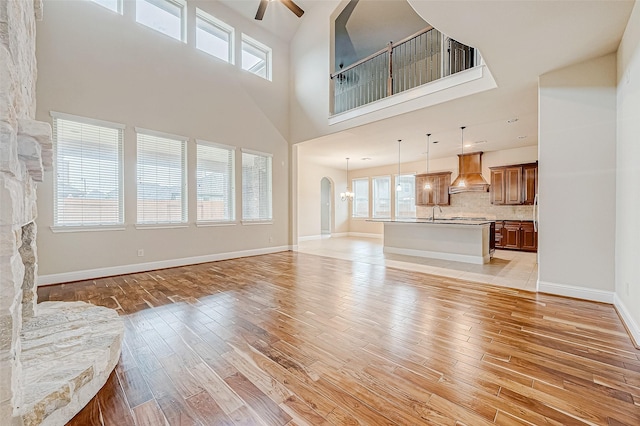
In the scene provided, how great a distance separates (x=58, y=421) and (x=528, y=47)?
4.89m

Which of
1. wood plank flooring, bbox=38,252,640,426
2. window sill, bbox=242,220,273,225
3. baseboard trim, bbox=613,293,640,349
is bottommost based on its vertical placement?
wood plank flooring, bbox=38,252,640,426

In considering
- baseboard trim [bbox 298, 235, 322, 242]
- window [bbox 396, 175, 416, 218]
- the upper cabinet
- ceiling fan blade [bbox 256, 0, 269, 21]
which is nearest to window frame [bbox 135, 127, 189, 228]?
ceiling fan blade [bbox 256, 0, 269, 21]

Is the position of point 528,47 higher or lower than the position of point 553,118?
higher

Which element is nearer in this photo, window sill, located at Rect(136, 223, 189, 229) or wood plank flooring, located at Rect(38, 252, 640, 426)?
wood plank flooring, located at Rect(38, 252, 640, 426)

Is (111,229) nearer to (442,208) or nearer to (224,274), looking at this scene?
(224,274)

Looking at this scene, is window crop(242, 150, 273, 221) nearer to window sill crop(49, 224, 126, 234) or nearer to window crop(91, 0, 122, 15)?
window sill crop(49, 224, 126, 234)

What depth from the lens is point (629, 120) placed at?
254 cm

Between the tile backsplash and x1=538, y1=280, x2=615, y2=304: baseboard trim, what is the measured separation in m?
4.54

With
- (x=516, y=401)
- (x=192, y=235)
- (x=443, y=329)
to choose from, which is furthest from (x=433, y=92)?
(x=192, y=235)

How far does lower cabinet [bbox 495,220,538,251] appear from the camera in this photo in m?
6.73

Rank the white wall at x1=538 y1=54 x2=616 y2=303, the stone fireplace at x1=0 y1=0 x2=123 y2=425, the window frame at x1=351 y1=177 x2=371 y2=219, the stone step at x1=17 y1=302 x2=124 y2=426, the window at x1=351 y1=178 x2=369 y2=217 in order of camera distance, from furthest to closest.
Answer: the window at x1=351 y1=178 x2=369 y2=217 → the window frame at x1=351 y1=177 x2=371 y2=219 → the white wall at x1=538 y1=54 x2=616 y2=303 → the stone step at x1=17 y1=302 x2=124 y2=426 → the stone fireplace at x1=0 y1=0 x2=123 y2=425

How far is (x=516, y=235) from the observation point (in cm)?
698

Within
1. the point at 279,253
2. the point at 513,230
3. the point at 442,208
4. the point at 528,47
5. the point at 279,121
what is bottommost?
the point at 279,253

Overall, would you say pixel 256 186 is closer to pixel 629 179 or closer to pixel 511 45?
pixel 511 45
